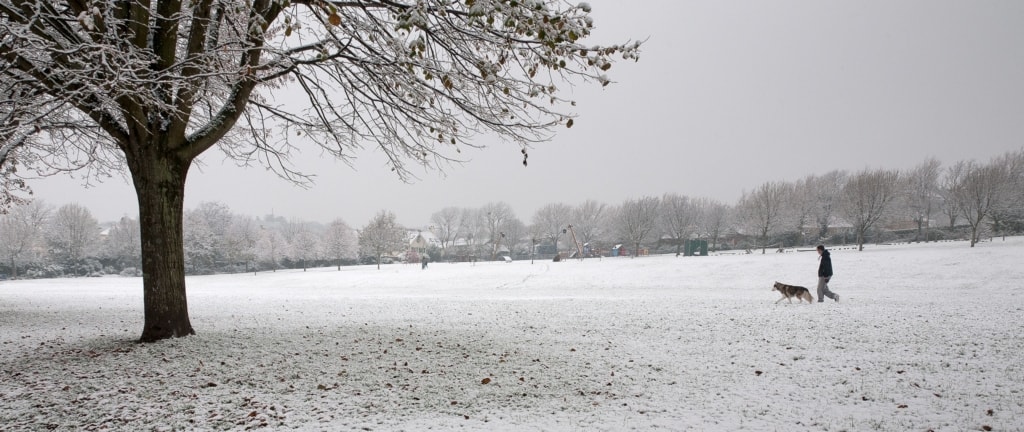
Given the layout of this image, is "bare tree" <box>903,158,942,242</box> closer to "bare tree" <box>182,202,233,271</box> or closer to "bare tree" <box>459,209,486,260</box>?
"bare tree" <box>459,209,486,260</box>

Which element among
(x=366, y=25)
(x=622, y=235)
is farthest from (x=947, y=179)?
(x=366, y=25)

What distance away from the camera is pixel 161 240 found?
6.93 meters

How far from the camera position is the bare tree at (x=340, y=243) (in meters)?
67.8

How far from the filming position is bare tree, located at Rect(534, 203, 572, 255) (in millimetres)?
84625

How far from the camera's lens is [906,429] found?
4098 millimetres

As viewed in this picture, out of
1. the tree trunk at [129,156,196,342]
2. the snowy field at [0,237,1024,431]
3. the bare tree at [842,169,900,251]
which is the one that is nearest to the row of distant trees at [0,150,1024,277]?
the bare tree at [842,169,900,251]

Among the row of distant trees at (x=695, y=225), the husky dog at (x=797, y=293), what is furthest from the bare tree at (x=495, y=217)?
the husky dog at (x=797, y=293)

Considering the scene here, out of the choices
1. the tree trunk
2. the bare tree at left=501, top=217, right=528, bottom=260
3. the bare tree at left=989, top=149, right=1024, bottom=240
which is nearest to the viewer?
the tree trunk

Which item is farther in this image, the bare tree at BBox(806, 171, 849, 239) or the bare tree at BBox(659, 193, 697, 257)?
the bare tree at BBox(659, 193, 697, 257)

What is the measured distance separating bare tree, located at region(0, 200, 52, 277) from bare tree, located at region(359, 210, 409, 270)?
35.2m

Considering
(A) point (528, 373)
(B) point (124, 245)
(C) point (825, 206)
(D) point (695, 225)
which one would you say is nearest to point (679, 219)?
(D) point (695, 225)

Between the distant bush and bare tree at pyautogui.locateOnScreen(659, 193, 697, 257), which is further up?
bare tree at pyautogui.locateOnScreen(659, 193, 697, 257)

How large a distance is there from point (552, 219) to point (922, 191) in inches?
2065

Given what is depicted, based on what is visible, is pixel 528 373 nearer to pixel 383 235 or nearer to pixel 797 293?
pixel 797 293
